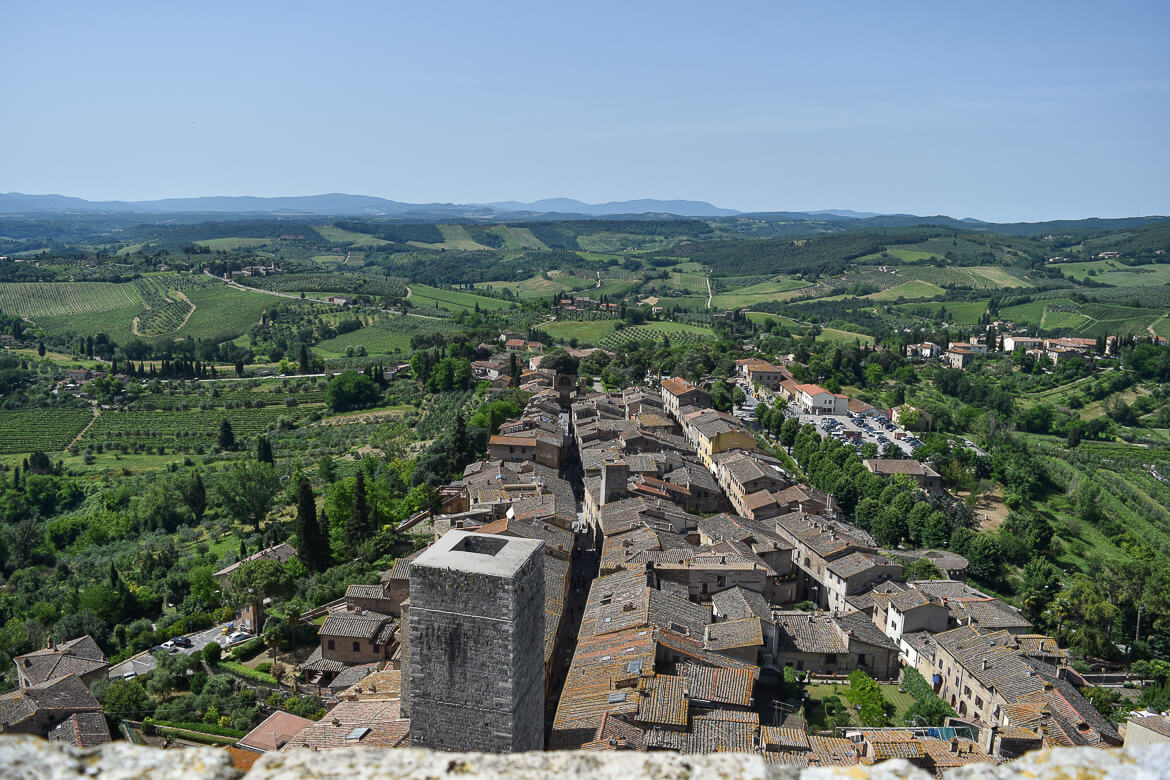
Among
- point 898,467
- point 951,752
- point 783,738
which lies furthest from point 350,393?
point 951,752

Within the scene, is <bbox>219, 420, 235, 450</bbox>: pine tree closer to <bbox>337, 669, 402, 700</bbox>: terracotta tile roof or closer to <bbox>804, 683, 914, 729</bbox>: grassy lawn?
<bbox>337, 669, 402, 700</bbox>: terracotta tile roof

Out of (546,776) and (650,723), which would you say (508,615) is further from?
(546,776)

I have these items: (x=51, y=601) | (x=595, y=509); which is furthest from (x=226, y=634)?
(x=595, y=509)

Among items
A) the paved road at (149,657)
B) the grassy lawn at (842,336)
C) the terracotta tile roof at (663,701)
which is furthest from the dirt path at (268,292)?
the terracotta tile roof at (663,701)

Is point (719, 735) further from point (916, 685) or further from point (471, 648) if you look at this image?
point (916, 685)

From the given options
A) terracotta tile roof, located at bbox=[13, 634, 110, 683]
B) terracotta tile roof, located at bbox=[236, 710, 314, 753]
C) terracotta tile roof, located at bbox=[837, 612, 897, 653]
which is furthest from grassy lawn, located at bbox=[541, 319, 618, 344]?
terracotta tile roof, located at bbox=[236, 710, 314, 753]

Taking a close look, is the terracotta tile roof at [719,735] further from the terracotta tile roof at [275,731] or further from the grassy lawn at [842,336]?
the grassy lawn at [842,336]
